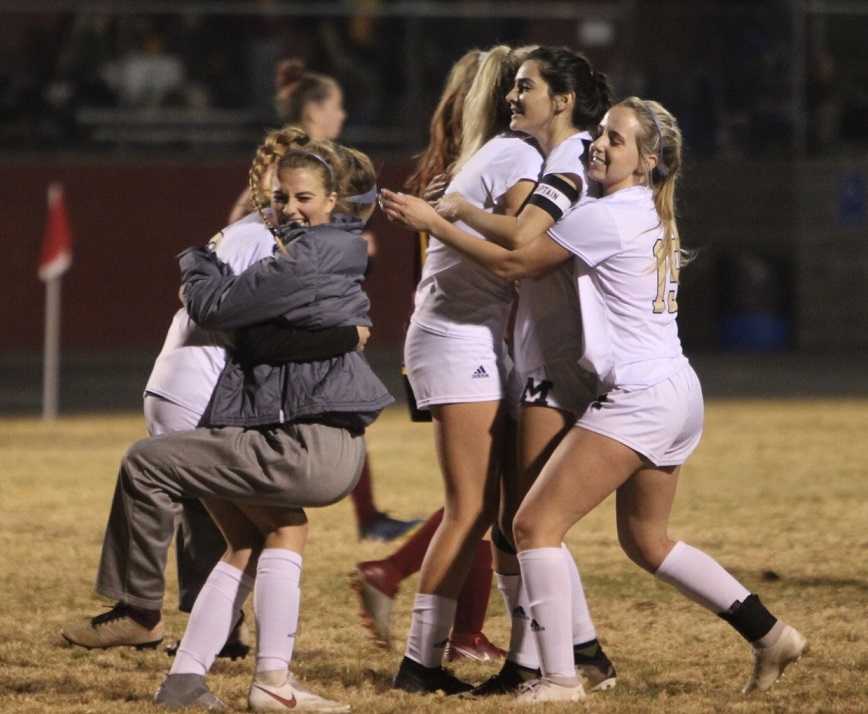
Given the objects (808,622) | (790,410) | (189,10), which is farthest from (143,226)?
(808,622)

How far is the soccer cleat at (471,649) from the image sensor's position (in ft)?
20.7

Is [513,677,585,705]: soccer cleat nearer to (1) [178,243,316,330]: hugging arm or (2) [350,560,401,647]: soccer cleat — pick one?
(2) [350,560,401,647]: soccer cleat

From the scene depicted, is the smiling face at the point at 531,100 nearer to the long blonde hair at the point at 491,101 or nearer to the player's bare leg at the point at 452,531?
the long blonde hair at the point at 491,101

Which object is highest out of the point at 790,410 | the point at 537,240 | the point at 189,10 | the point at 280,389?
the point at 189,10

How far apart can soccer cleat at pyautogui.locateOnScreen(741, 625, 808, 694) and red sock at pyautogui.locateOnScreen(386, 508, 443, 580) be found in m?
1.19

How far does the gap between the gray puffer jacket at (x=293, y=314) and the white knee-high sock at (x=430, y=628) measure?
64 cm

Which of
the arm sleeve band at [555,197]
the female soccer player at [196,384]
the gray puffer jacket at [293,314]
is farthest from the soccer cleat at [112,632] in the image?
the arm sleeve band at [555,197]

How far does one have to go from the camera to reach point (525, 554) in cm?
541

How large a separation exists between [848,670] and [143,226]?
16.8 meters

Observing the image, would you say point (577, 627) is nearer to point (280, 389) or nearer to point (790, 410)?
point (280, 389)

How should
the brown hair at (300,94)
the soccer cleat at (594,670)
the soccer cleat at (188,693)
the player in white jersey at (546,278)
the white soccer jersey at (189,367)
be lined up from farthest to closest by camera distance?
the brown hair at (300,94) → the white soccer jersey at (189,367) → the soccer cleat at (594,670) → the player in white jersey at (546,278) → the soccer cleat at (188,693)

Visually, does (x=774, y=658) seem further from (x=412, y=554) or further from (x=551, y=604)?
(x=412, y=554)

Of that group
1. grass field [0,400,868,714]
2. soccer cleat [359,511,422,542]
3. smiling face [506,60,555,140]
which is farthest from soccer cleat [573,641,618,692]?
soccer cleat [359,511,422,542]

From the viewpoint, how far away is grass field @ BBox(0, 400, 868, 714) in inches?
227
